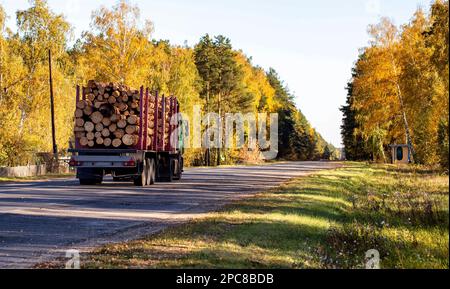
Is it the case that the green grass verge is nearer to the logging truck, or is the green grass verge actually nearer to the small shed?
the logging truck

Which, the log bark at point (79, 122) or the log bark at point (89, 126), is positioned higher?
the log bark at point (79, 122)

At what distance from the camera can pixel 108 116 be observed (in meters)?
22.1

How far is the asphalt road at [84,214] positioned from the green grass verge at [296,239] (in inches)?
Result: 32.6

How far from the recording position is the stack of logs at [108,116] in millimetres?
21703

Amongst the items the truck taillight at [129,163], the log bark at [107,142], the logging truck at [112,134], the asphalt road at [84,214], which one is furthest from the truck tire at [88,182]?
the truck taillight at [129,163]

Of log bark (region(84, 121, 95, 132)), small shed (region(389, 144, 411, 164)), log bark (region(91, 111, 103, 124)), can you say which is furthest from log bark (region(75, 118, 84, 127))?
small shed (region(389, 144, 411, 164))

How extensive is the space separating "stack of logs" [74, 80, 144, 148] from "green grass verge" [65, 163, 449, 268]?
7773mm

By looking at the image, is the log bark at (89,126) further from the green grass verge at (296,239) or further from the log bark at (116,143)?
the green grass verge at (296,239)

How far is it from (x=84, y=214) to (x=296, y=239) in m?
5.68

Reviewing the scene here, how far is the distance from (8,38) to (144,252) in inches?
1297

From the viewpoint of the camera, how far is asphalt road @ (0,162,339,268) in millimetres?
9258

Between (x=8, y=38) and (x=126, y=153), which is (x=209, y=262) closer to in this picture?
(x=126, y=153)

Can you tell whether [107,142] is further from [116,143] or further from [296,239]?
[296,239]
